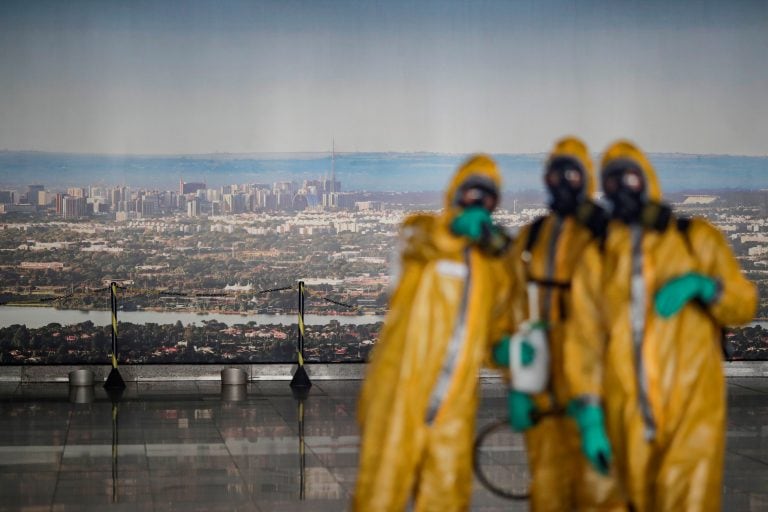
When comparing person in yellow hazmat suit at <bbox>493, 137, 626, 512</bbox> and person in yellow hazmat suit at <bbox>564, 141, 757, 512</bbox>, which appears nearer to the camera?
person in yellow hazmat suit at <bbox>564, 141, 757, 512</bbox>

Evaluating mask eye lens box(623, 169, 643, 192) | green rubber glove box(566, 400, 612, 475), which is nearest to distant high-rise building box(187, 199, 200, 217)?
mask eye lens box(623, 169, 643, 192)

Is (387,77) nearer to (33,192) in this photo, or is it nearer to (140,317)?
(140,317)

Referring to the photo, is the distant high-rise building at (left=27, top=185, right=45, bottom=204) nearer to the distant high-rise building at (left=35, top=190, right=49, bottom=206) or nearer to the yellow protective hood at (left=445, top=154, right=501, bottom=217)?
the distant high-rise building at (left=35, top=190, right=49, bottom=206)

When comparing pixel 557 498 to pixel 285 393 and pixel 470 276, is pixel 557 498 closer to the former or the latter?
pixel 470 276

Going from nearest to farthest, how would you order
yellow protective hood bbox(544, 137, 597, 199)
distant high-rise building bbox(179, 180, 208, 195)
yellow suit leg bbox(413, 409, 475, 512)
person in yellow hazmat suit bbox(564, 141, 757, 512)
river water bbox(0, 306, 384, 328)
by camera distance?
person in yellow hazmat suit bbox(564, 141, 757, 512) < yellow suit leg bbox(413, 409, 475, 512) < yellow protective hood bbox(544, 137, 597, 199) < river water bbox(0, 306, 384, 328) < distant high-rise building bbox(179, 180, 208, 195)

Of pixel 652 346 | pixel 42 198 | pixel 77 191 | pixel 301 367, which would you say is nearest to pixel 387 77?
pixel 301 367

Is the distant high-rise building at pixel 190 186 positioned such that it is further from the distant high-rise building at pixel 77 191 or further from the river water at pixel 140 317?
the river water at pixel 140 317

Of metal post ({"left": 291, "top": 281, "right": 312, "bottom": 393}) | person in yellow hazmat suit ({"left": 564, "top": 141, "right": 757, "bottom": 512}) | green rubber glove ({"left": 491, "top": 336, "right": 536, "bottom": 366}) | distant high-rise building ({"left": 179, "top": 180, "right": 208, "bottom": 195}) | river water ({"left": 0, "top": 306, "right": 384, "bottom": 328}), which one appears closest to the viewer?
person in yellow hazmat suit ({"left": 564, "top": 141, "right": 757, "bottom": 512})
